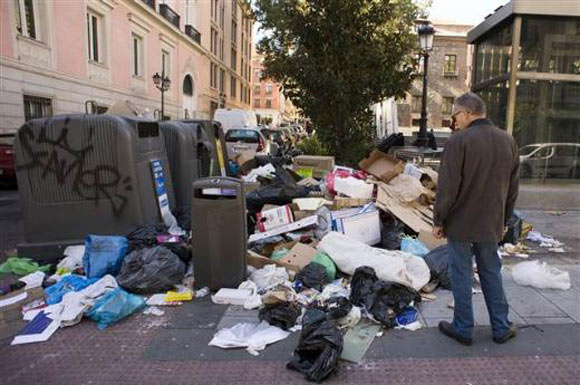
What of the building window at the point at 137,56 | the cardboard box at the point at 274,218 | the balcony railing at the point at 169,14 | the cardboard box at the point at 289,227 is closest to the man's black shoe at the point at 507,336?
the cardboard box at the point at 289,227

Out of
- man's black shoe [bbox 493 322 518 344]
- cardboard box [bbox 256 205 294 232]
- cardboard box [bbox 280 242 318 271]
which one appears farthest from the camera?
cardboard box [bbox 256 205 294 232]

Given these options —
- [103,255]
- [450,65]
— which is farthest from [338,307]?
[450,65]

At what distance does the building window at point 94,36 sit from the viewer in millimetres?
21066

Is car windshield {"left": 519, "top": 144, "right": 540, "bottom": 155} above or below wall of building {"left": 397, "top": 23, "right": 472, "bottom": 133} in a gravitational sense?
below

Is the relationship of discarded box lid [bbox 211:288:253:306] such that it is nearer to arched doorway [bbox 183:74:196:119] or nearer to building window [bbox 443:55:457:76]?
arched doorway [bbox 183:74:196:119]

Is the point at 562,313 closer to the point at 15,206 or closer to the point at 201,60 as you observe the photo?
the point at 15,206

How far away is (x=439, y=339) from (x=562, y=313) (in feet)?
4.39

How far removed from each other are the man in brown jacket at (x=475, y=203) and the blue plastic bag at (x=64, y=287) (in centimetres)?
325

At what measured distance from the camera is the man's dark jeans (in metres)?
3.34

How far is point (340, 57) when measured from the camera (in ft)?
33.5

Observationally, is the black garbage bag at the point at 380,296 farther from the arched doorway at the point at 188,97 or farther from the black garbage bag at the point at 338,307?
the arched doorway at the point at 188,97

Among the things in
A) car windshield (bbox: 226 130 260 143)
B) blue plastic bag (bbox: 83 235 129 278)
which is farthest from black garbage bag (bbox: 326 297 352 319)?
car windshield (bbox: 226 130 260 143)

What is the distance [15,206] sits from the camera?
32.1 ft

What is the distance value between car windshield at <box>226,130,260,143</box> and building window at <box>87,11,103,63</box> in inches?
376
